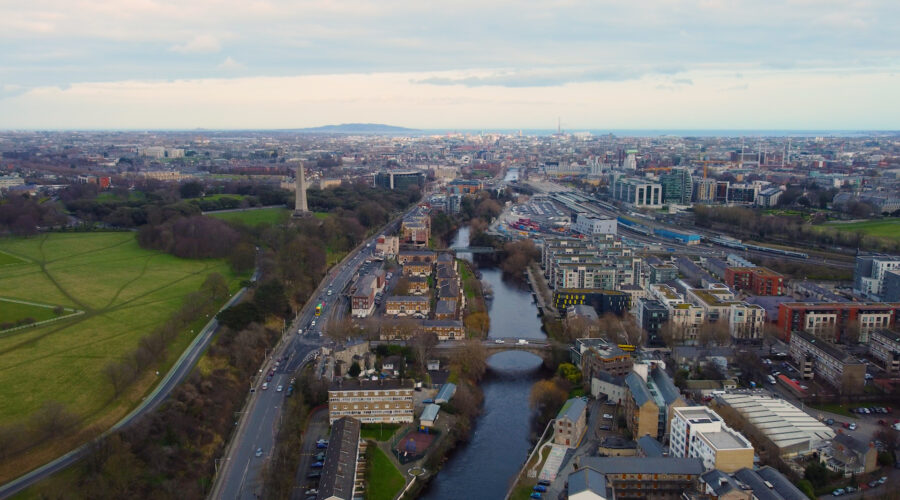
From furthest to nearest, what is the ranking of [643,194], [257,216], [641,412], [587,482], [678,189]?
[678,189] → [643,194] → [257,216] → [641,412] → [587,482]

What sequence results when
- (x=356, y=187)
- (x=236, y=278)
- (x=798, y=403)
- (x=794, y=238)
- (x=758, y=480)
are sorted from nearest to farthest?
(x=758, y=480) → (x=798, y=403) → (x=236, y=278) → (x=794, y=238) → (x=356, y=187)

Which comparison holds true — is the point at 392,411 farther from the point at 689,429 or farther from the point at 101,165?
the point at 101,165

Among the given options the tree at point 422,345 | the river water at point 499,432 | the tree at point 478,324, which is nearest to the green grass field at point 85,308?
the tree at point 422,345

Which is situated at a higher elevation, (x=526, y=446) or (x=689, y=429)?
(x=689, y=429)

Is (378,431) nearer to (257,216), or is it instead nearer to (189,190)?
(257,216)

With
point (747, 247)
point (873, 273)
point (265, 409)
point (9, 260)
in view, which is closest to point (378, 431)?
point (265, 409)

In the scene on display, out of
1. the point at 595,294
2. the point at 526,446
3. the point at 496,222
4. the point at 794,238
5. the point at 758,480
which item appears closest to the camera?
the point at 758,480

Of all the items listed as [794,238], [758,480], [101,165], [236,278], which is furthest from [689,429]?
[101,165]
